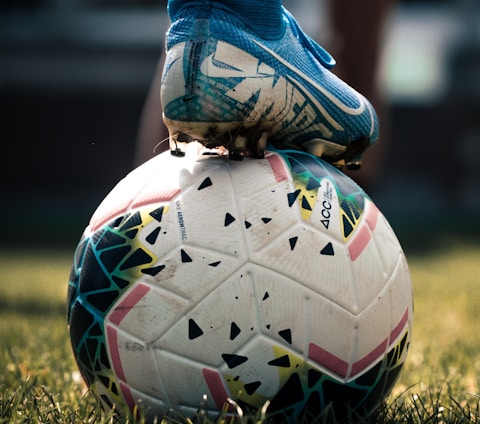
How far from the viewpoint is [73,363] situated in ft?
9.69

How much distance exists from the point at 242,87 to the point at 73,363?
1415 mm

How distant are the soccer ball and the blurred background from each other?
31.7ft

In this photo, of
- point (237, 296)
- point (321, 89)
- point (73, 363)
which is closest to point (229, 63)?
point (321, 89)

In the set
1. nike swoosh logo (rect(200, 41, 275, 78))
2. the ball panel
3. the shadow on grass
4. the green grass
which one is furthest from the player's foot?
the shadow on grass

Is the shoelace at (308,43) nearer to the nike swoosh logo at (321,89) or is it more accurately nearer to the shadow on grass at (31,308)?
the nike swoosh logo at (321,89)

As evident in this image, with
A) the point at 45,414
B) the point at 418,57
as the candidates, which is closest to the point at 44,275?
the point at 45,414

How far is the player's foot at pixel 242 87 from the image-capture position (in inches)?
76.2

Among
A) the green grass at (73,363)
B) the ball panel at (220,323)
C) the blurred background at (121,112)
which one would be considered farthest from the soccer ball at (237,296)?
the blurred background at (121,112)

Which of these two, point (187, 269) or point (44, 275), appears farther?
point (44, 275)

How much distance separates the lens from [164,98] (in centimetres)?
199

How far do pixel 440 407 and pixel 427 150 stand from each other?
10.8 m

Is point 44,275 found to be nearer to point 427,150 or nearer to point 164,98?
point 164,98

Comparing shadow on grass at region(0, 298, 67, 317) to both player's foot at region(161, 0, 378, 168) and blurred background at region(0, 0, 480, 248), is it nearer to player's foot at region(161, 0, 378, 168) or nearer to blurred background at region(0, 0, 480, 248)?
player's foot at region(161, 0, 378, 168)

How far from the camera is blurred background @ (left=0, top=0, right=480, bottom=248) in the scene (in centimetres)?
1252
